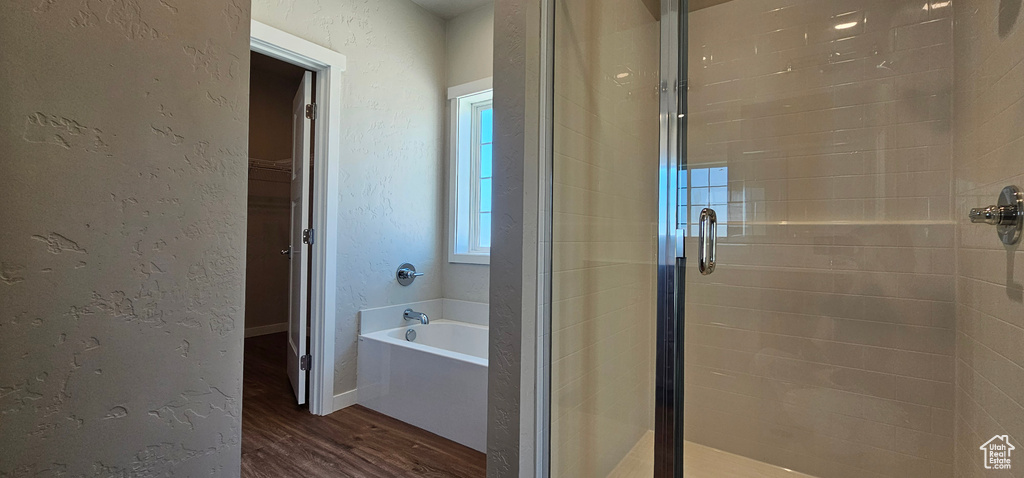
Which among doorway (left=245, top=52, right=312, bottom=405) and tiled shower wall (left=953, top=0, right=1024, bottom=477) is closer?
Answer: tiled shower wall (left=953, top=0, right=1024, bottom=477)

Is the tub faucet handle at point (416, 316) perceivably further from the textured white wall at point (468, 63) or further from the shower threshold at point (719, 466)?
the shower threshold at point (719, 466)

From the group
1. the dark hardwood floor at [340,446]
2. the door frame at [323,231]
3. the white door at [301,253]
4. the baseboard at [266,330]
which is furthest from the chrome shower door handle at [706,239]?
the baseboard at [266,330]

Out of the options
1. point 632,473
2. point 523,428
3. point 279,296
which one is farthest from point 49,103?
point 279,296

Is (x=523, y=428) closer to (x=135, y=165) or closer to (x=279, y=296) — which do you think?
(x=135, y=165)

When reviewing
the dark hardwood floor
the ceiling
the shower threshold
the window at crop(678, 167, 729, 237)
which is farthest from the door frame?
the window at crop(678, 167, 729, 237)

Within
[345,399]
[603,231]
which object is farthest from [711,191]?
[345,399]

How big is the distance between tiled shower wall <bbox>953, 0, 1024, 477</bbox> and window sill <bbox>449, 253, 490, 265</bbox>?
2.14 meters

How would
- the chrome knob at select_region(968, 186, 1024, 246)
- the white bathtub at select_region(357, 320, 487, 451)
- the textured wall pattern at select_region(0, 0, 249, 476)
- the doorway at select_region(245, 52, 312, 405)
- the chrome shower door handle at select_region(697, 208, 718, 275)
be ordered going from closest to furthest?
1. the textured wall pattern at select_region(0, 0, 249, 476)
2. the chrome knob at select_region(968, 186, 1024, 246)
3. the chrome shower door handle at select_region(697, 208, 718, 275)
4. the white bathtub at select_region(357, 320, 487, 451)
5. the doorway at select_region(245, 52, 312, 405)

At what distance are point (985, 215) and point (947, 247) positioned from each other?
472mm

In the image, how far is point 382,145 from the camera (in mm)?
2756

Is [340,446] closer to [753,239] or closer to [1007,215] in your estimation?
[753,239]

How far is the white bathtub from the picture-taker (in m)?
2.11

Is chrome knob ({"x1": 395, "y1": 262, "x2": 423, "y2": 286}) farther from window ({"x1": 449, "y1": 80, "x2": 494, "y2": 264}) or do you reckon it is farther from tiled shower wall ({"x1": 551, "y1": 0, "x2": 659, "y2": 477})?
tiled shower wall ({"x1": 551, "y1": 0, "x2": 659, "y2": 477})

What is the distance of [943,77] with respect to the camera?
64.1 inches
